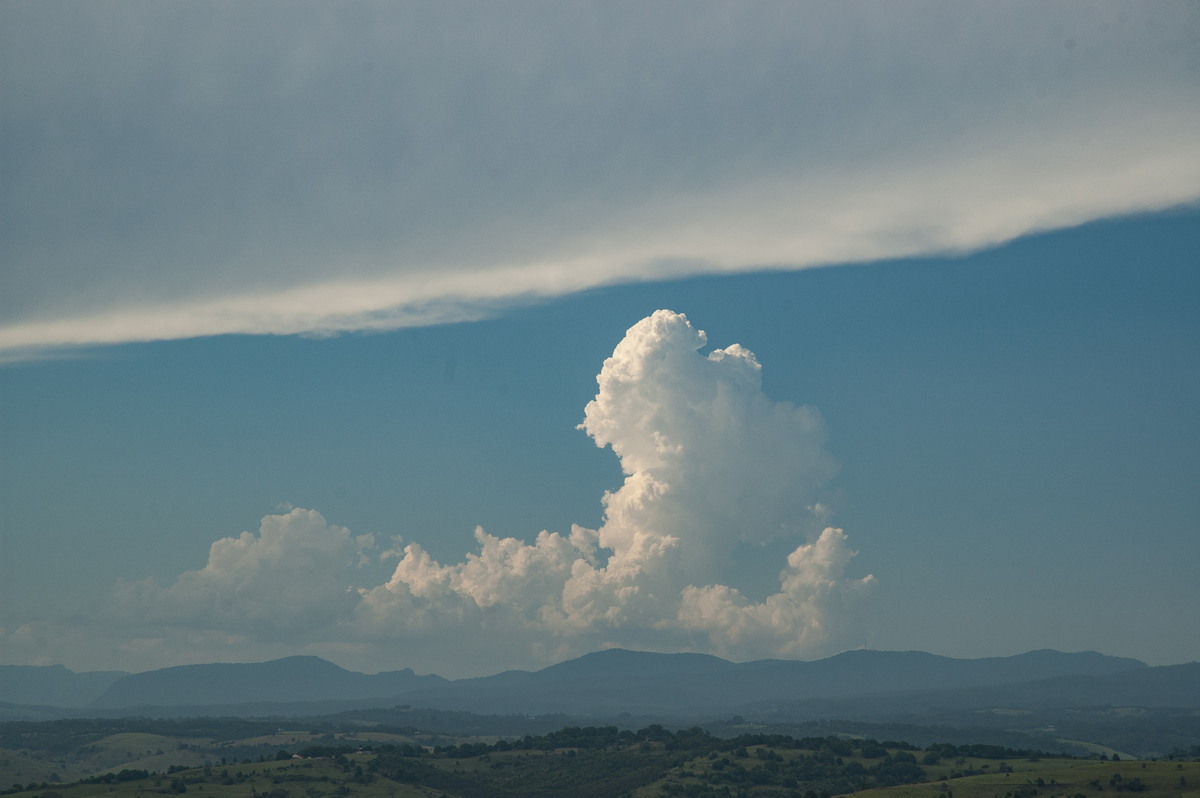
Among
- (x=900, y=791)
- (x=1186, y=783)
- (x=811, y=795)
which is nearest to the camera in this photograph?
(x=1186, y=783)

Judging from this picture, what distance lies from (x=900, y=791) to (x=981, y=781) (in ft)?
77.0

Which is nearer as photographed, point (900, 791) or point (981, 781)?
point (900, 791)

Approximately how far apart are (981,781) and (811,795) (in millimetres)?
31748

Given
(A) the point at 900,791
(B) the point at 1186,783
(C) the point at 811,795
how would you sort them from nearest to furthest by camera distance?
1. (B) the point at 1186,783
2. (A) the point at 900,791
3. (C) the point at 811,795

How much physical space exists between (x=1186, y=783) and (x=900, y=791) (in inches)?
1735

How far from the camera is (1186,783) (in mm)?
169625

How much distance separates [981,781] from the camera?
199 meters

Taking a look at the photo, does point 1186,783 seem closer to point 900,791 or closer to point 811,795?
point 900,791

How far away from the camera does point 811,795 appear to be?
7776 inches

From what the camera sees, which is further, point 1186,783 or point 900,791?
point 900,791

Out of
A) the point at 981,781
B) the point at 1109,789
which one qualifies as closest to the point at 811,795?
the point at 981,781

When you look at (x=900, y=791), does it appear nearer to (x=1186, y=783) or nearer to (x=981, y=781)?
(x=981, y=781)

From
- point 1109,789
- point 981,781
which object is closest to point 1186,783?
point 1109,789

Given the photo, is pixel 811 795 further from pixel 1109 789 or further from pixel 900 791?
pixel 1109 789
